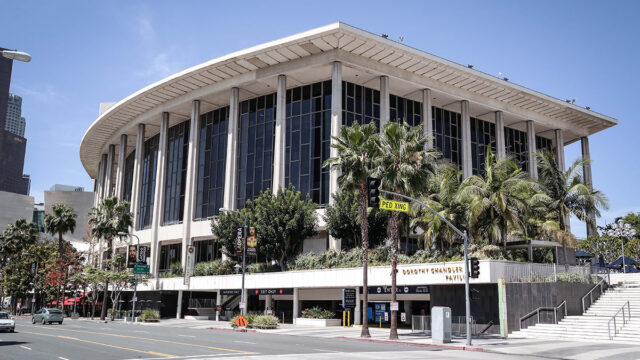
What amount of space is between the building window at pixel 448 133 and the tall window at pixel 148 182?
134 feet

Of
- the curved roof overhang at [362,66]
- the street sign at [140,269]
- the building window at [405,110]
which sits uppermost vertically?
the curved roof overhang at [362,66]

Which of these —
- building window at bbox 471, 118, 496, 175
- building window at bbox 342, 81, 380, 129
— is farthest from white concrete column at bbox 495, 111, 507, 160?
building window at bbox 342, 81, 380, 129

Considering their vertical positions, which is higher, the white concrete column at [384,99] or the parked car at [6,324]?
the white concrete column at [384,99]

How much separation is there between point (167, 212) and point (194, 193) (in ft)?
27.5

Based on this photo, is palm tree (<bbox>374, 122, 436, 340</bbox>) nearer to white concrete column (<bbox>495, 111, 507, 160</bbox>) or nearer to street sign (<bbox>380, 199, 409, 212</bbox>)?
street sign (<bbox>380, 199, 409, 212</bbox>)

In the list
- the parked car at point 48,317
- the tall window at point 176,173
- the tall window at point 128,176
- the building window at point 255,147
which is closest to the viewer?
the parked car at point 48,317

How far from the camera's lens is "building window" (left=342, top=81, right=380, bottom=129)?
57000 millimetres

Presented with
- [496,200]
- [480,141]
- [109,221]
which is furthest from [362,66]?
[109,221]

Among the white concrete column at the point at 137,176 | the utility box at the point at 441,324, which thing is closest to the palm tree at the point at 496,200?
the utility box at the point at 441,324

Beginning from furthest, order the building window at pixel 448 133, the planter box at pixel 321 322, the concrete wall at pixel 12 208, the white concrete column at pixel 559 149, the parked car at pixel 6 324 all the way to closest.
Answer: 1. the concrete wall at pixel 12 208
2. the white concrete column at pixel 559 149
3. the building window at pixel 448 133
4. the planter box at pixel 321 322
5. the parked car at pixel 6 324

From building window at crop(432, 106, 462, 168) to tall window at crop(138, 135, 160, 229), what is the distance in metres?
40.9

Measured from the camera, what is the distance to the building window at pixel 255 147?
200 ft

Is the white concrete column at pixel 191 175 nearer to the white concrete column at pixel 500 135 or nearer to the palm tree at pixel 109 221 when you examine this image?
the palm tree at pixel 109 221

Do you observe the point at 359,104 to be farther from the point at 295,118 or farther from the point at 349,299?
the point at 349,299
